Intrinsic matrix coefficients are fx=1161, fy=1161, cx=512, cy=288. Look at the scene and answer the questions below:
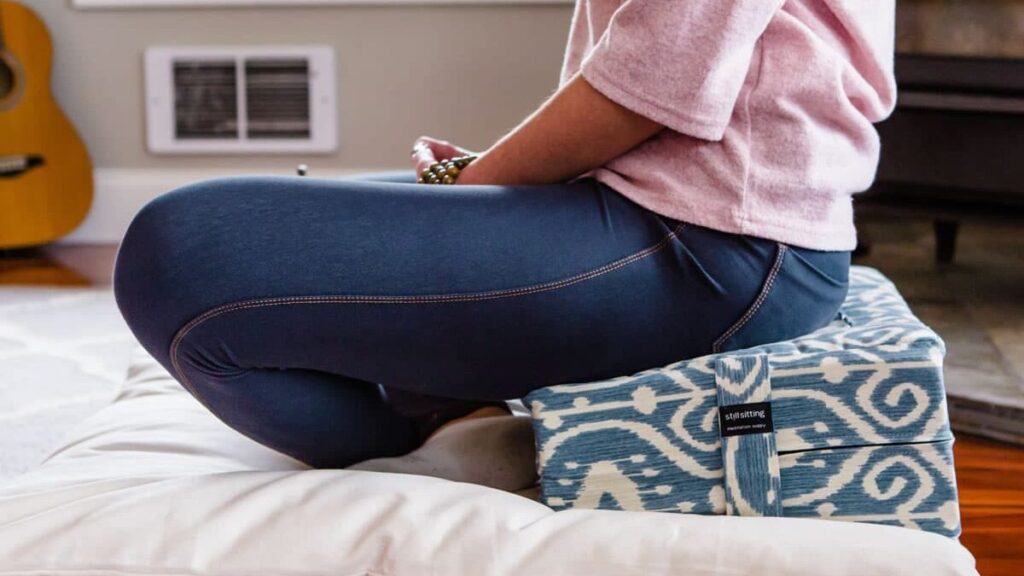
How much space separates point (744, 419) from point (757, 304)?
0.10m

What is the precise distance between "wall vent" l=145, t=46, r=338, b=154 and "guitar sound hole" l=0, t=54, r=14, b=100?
0.31 m

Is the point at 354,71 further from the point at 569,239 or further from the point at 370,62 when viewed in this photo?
the point at 569,239

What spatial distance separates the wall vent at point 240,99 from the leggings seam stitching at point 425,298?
2026mm

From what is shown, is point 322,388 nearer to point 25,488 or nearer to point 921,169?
point 25,488

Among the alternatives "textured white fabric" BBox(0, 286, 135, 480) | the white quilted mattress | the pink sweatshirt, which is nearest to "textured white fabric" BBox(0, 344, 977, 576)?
the white quilted mattress

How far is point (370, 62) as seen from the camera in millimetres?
2883

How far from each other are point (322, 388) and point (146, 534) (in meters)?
0.19

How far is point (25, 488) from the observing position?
104 cm

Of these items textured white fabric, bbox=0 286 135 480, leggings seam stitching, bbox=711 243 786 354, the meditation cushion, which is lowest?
textured white fabric, bbox=0 286 135 480

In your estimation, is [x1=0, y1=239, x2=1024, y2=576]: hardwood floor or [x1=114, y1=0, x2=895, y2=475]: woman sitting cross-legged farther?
[x1=0, y1=239, x2=1024, y2=576]: hardwood floor

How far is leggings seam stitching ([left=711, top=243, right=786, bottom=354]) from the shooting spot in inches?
37.9

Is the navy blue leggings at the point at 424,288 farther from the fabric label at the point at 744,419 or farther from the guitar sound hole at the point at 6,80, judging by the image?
the guitar sound hole at the point at 6,80

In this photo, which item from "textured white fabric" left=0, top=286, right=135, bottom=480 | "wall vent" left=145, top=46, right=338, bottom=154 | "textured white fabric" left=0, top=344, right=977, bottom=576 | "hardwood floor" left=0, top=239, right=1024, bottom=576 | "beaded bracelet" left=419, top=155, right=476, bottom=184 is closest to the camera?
"textured white fabric" left=0, top=344, right=977, bottom=576

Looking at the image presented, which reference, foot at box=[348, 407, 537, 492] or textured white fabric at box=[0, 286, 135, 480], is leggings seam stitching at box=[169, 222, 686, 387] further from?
textured white fabric at box=[0, 286, 135, 480]
